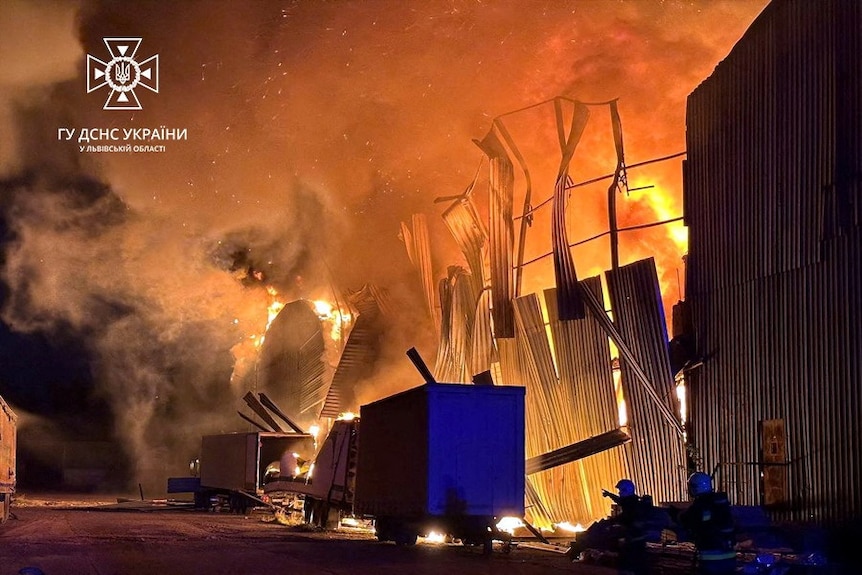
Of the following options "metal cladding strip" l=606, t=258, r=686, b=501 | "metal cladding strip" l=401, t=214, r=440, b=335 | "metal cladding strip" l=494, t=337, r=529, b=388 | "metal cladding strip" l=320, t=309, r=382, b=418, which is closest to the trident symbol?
"metal cladding strip" l=401, t=214, r=440, b=335

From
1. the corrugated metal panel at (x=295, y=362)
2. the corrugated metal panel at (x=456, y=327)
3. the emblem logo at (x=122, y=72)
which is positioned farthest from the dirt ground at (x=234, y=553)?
the corrugated metal panel at (x=295, y=362)

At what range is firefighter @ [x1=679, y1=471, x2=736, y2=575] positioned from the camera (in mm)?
9016

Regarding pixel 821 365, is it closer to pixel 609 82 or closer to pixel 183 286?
pixel 609 82

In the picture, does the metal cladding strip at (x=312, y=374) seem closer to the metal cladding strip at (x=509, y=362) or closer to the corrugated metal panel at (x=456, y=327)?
the corrugated metal panel at (x=456, y=327)

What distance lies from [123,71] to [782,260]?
24.9 metres

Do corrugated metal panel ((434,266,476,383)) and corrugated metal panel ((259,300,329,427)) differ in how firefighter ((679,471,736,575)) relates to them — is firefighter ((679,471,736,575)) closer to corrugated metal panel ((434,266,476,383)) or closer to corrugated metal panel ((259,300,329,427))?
corrugated metal panel ((434,266,476,383))

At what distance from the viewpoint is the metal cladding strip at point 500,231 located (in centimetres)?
2557

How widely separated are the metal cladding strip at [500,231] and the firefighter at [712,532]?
16.2m

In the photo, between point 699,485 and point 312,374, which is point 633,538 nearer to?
point 699,485

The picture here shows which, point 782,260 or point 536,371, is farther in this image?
point 536,371

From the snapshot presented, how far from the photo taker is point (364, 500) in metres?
21.8

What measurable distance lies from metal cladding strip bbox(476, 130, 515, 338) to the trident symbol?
1429cm

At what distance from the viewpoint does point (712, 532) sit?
9.08 m

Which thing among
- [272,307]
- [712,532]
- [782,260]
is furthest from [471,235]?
[272,307]
